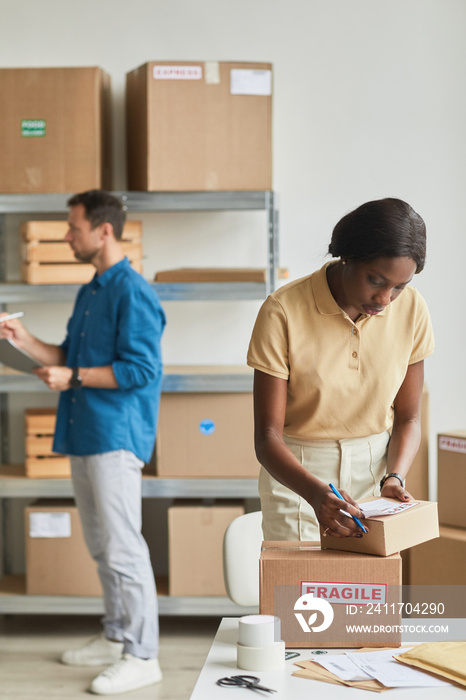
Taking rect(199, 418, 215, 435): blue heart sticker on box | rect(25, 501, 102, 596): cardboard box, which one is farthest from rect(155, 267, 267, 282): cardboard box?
rect(25, 501, 102, 596): cardboard box

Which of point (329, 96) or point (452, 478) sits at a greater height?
point (329, 96)

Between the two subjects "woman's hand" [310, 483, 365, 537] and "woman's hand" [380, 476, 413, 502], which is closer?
"woman's hand" [310, 483, 365, 537]

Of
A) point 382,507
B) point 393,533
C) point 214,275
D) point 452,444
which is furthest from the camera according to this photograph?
point 214,275

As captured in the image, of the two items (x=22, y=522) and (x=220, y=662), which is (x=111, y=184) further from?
(x=220, y=662)

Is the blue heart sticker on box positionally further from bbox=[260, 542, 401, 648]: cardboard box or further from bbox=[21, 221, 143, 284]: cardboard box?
bbox=[260, 542, 401, 648]: cardboard box

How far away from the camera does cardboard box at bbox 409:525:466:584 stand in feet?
9.31

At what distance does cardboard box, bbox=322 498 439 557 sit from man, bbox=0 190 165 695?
1.47m

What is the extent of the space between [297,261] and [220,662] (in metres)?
2.46

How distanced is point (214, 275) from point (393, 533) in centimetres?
197

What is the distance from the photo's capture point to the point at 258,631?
4.28 feet

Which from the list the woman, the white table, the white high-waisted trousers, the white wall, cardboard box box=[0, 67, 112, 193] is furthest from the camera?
the white wall

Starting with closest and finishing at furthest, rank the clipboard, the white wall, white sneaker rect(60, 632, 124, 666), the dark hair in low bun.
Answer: the dark hair in low bun < the clipboard < white sneaker rect(60, 632, 124, 666) < the white wall

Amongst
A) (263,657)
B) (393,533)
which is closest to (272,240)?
(393,533)

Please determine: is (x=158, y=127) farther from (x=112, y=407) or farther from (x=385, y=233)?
(x=385, y=233)
